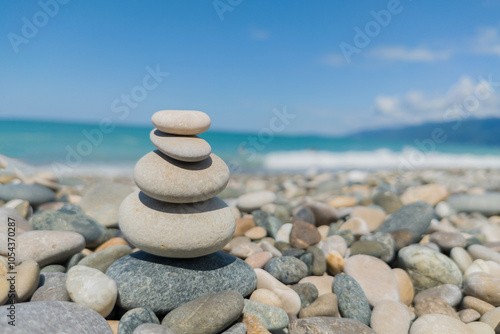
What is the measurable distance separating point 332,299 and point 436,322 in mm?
960

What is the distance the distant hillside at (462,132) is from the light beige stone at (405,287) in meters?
44.8

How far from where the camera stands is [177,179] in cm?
335

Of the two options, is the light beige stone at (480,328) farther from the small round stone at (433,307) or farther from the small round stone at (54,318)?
the small round stone at (54,318)

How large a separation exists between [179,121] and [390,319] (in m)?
2.82

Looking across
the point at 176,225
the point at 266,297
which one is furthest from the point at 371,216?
the point at 176,225

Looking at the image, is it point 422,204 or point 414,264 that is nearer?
point 414,264

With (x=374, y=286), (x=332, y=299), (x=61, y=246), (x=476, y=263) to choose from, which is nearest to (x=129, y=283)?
(x=61, y=246)

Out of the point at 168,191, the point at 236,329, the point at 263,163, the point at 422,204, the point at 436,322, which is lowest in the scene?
the point at 236,329

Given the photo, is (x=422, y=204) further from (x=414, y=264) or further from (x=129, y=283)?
(x=129, y=283)

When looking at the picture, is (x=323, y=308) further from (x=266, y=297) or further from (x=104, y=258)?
(x=104, y=258)

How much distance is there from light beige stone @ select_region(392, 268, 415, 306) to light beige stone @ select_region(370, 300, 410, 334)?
579 mm

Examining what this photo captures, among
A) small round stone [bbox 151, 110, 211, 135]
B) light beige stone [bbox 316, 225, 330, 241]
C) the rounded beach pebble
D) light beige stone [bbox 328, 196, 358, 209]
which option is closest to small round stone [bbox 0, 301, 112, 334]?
the rounded beach pebble

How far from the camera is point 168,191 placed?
3309 millimetres

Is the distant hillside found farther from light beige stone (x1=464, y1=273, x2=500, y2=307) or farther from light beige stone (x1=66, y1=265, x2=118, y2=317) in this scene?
light beige stone (x1=66, y1=265, x2=118, y2=317)
